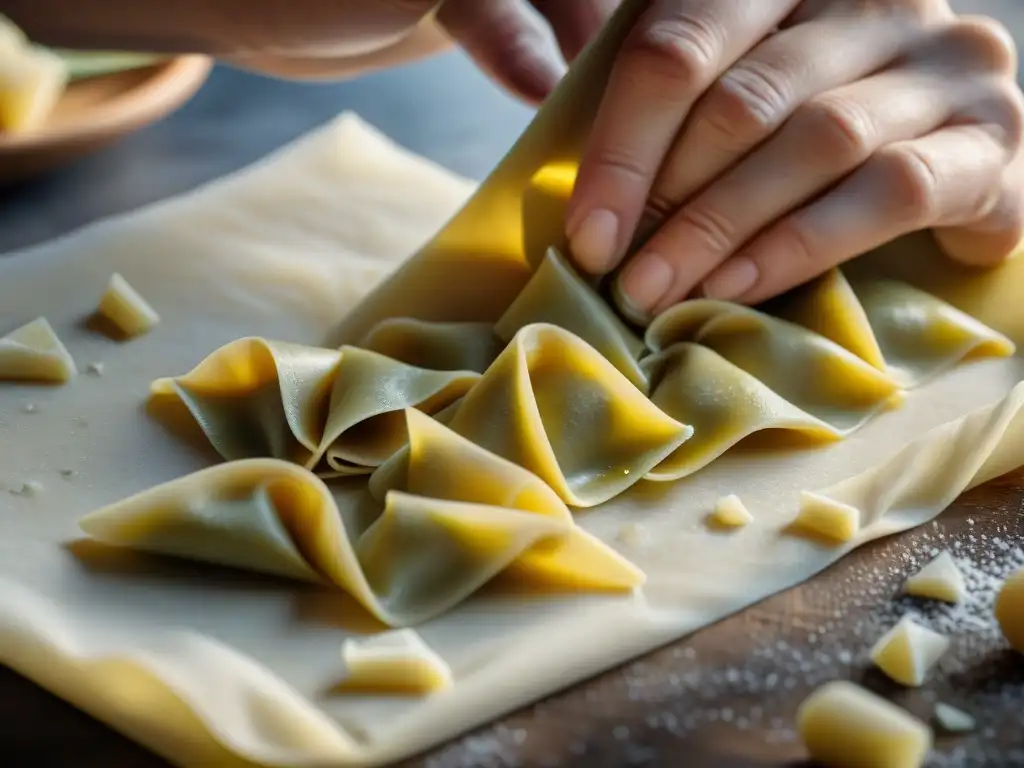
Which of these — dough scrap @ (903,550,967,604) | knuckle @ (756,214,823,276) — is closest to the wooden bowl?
knuckle @ (756,214,823,276)

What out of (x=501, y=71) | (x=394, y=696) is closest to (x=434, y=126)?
(x=501, y=71)

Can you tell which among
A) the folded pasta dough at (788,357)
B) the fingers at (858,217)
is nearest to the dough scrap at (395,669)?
the folded pasta dough at (788,357)

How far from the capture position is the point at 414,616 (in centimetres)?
140

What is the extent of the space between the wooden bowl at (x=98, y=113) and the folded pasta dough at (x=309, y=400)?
0.97m

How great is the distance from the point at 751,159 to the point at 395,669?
991 millimetres

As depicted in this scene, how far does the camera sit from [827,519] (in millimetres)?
1540

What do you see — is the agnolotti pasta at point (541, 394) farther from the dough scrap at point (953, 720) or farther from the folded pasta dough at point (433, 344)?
the dough scrap at point (953, 720)

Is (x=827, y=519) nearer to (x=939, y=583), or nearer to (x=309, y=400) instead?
(x=939, y=583)

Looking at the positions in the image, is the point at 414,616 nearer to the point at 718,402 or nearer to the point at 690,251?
the point at 718,402

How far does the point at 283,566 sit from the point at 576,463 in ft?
1.40

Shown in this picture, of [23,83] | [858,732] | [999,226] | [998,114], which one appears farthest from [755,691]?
[23,83]

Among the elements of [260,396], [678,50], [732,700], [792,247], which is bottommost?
[260,396]

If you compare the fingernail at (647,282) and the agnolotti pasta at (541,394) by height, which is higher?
the fingernail at (647,282)

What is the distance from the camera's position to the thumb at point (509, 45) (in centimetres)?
257
